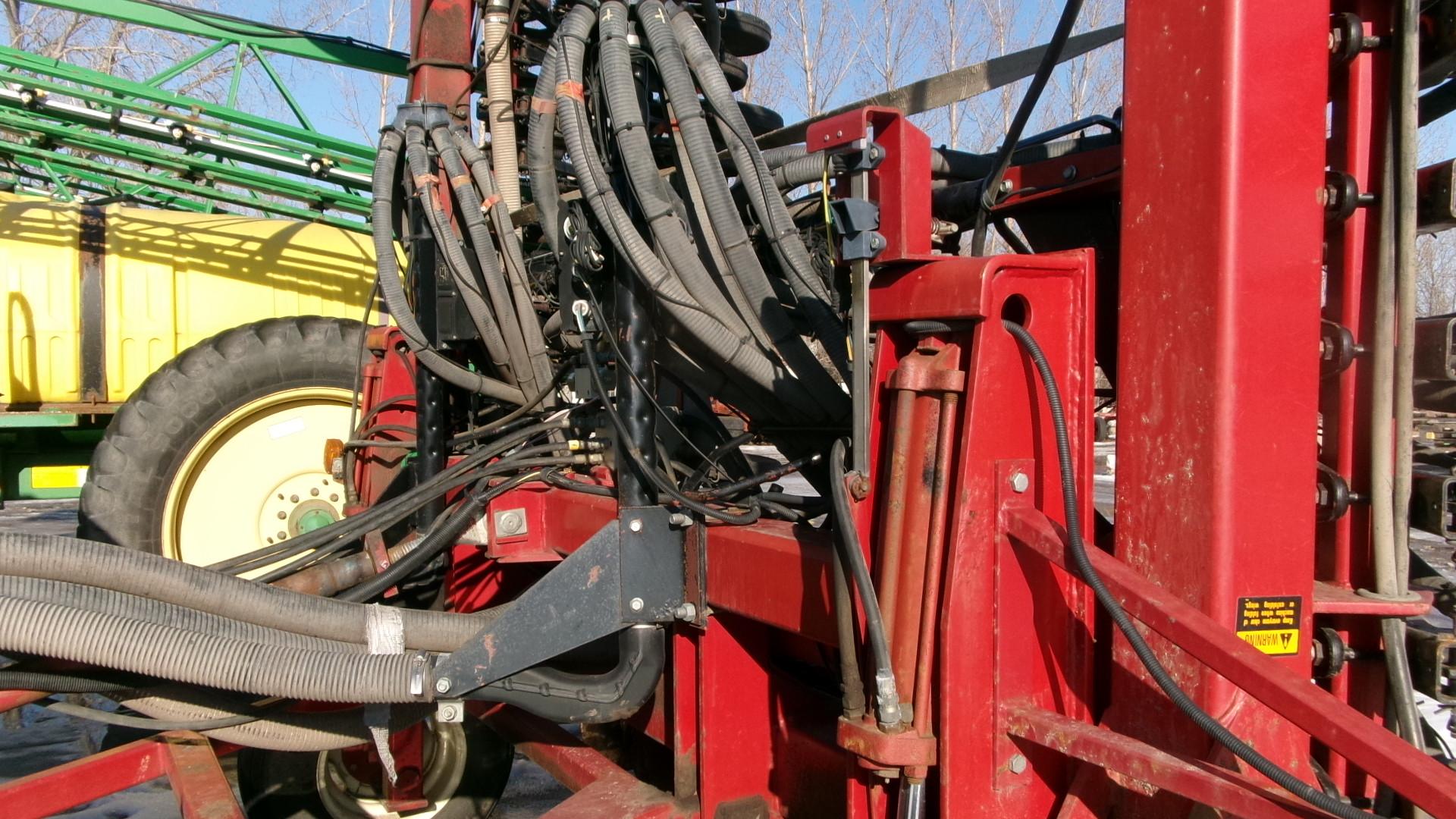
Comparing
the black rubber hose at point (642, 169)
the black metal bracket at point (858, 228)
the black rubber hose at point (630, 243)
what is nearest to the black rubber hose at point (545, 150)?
the black rubber hose at point (630, 243)

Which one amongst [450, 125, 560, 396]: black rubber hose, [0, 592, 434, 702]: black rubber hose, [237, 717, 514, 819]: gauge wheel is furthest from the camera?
[237, 717, 514, 819]: gauge wheel

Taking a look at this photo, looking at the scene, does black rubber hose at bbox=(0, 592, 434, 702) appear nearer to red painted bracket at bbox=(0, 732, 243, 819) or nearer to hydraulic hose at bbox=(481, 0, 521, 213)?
red painted bracket at bbox=(0, 732, 243, 819)

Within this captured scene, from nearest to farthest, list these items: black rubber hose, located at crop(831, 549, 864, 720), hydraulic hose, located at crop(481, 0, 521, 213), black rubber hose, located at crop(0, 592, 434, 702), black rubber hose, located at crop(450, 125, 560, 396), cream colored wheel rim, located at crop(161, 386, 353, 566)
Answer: black rubber hose, located at crop(831, 549, 864, 720)
black rubber hose, located at crop(0, 592, 434, 702)
black rubber hose, located at crop(450, 125, 560, 396)
hydraulic hose, located at crop(481, 0, 521, 213)
cream colored wheel rim, located at crop(161, 386, 353, 566)

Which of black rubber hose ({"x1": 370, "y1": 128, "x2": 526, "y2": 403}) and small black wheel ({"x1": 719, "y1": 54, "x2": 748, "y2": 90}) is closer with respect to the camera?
black rubber hose ({"x1": 370, "y1": 128, "x2": 526, "y2": 403})

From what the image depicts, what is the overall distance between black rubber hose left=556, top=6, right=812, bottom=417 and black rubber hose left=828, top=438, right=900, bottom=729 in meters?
0.70

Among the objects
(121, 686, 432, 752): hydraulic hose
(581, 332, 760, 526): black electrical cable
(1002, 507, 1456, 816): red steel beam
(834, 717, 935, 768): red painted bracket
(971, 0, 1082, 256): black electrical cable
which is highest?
(971, 0, 1082, 256): black electrical cable

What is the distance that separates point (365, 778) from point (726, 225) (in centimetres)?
251

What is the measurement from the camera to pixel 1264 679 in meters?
1.47

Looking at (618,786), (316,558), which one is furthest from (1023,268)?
(316,558)

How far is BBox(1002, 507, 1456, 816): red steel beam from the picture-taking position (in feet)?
4.36

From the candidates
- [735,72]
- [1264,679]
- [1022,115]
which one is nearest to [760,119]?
[735,72]

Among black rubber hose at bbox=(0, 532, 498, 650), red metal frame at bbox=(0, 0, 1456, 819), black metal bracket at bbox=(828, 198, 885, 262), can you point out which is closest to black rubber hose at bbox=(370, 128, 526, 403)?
black rubber hose at bbox=(0, 532, 498, 650)

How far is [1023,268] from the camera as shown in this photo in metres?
1.85

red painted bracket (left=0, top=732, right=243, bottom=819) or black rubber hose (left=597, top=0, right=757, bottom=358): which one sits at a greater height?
black rubber hose (left=597, top=0, right=757, bottom=358)
